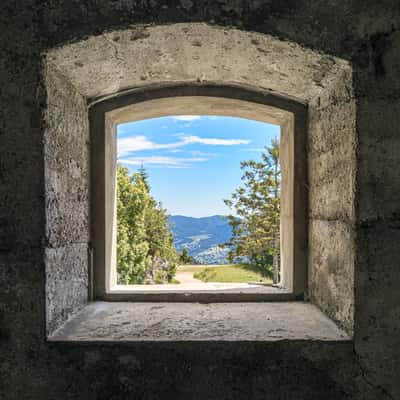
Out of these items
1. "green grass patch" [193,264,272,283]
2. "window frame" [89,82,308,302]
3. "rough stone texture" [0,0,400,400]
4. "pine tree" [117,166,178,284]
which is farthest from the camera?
"green grass patch" [193,264,272,283]

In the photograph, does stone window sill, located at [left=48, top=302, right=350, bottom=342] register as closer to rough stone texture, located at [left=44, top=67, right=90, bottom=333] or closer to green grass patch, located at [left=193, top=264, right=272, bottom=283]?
rough stone texture, located at [left=44, top=67, right=90, bottom=333]

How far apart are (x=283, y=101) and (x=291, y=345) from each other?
41.3 inches

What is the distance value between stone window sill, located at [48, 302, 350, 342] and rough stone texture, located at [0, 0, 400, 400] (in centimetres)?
Result: 4

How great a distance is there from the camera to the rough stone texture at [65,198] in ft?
4.27

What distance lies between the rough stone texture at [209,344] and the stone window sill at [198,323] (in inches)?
1.4

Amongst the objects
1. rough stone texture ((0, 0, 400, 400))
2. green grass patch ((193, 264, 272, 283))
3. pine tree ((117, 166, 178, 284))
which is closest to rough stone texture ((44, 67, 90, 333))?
rough stone texture ((0, 0, 400, 400))

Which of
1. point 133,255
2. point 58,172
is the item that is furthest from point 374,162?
point 133,255

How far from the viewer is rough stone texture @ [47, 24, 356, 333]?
128 centimetres

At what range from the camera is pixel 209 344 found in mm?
1268

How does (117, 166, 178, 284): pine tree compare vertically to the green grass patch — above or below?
above

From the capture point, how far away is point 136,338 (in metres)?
1.28

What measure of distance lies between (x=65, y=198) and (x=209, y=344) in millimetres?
774

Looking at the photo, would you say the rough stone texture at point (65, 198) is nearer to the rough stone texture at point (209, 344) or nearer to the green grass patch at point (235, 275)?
the rough stone texture at point (209, 344)

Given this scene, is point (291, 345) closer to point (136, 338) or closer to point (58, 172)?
point (136, 338)
